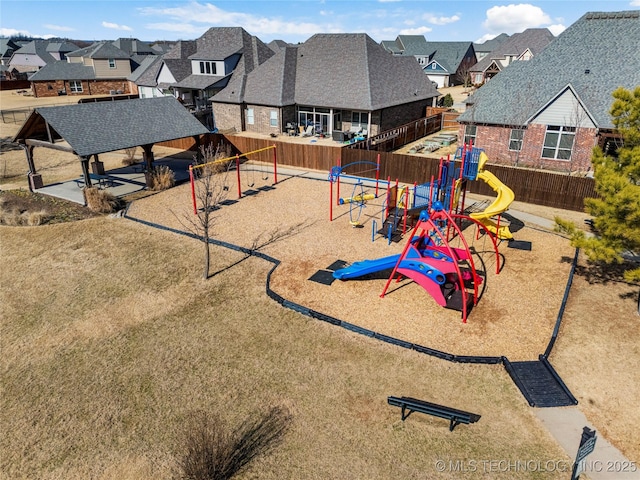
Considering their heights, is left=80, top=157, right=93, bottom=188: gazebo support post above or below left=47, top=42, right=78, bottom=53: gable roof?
below

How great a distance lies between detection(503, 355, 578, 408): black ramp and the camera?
33.3 ft

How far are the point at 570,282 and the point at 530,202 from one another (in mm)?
9680

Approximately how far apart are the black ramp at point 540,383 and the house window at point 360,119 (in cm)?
2894

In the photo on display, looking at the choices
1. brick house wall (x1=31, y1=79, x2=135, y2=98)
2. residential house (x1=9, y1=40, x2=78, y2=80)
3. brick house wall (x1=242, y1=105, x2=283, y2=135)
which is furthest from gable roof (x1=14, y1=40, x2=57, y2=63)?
brick house wall (x1=242, y1=105, x2=283, y2=135)

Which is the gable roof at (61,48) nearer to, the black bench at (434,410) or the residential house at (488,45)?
the residential house at (488,45)

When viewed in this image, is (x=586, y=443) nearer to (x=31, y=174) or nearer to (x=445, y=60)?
(x=31, y=174)

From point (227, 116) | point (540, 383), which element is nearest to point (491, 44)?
point (227, 116)

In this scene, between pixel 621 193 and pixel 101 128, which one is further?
pixel 101 128

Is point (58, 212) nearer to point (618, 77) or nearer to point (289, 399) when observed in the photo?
point (289, 399)

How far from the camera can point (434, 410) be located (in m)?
9.27

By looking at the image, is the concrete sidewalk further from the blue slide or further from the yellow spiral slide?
the yellow spiral slide

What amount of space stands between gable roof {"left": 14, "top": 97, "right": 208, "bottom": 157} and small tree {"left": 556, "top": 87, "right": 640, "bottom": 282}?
2263cm

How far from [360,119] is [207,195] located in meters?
25.1

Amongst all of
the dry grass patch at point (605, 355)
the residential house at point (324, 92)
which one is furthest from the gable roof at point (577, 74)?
the dry grass patch at point (605, 355)
